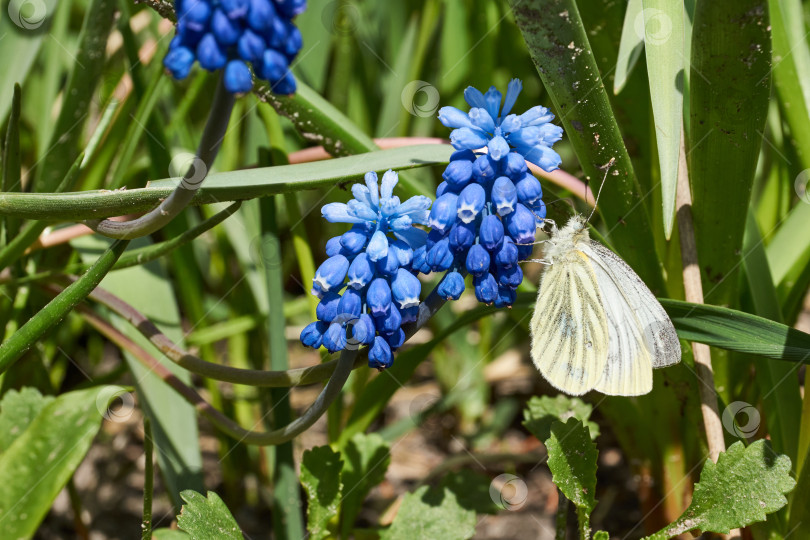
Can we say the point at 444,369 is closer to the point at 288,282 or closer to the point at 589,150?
the point at 288,282

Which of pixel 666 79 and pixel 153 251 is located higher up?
pixel 666 79

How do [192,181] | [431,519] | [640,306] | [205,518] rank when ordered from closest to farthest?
[192,181]
[205,518]
[640,306]
[431,519]

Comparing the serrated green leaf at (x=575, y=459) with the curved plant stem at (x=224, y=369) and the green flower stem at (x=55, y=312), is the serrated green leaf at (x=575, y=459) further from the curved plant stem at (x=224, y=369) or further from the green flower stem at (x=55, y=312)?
the green flower stem at (x=55, y=312)

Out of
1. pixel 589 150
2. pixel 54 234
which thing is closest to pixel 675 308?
pixel 589 150
